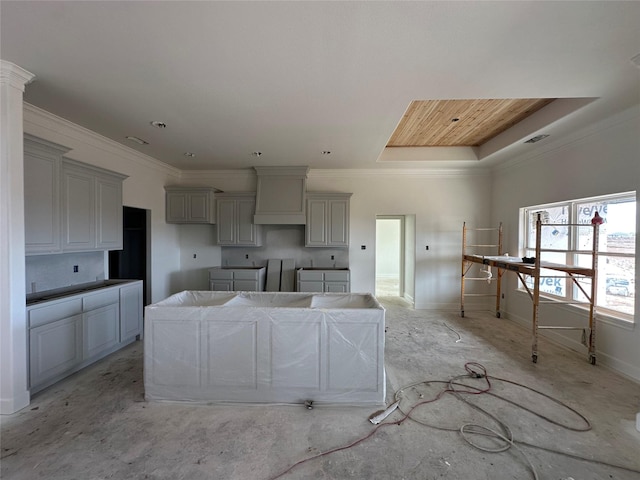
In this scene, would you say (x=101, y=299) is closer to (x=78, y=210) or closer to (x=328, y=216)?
(x=78, y=210)

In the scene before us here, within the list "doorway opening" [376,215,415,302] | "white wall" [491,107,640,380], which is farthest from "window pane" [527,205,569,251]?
"doorway opening" [376,215,415,302]

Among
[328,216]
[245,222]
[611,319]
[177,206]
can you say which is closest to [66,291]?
[177,206]

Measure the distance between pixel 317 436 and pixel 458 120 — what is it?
402cm

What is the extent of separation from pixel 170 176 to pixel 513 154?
6.30 meters

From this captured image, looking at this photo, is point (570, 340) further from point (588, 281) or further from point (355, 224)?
point (355, 224)

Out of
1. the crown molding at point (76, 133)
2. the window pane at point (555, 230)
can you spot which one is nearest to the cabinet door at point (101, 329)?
the crown molding at point (76, 133)

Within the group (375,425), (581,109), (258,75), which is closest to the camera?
(375,425)

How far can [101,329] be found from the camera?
296 centimetres

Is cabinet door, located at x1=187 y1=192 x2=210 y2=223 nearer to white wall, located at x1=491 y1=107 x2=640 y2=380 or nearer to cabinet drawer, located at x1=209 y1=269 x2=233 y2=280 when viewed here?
cabinet drawer, located at x1=209 y1=269 x2=233 y2=280

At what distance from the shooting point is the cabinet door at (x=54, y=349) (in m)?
2.27

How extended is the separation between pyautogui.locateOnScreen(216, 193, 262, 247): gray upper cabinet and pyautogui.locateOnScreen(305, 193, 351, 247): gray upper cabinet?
1.12 m

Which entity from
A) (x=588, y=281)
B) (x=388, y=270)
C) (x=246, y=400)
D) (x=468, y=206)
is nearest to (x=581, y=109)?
(x=588, y=281)

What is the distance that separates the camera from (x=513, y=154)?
14.0 ft

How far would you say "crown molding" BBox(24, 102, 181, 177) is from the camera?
9.15ft
